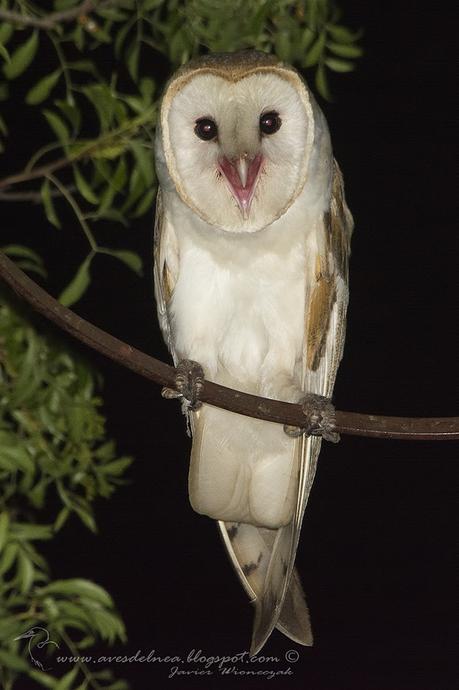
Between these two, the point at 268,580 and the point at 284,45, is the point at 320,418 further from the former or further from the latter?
the point at 284,45

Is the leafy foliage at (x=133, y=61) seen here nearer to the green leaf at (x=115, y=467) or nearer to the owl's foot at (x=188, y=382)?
the owl's foot at (x=188, y=382)

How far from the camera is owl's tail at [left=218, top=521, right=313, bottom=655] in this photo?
173 centimetres

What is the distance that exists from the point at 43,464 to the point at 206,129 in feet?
2.18

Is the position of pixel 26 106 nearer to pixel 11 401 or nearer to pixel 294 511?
pixel 11 401

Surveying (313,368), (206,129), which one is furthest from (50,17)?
(313,368)

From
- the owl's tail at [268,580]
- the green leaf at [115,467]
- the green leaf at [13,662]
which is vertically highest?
the green leaf at [115,467]

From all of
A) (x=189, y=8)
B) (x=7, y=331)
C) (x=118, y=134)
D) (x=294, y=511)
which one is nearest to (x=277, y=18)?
(x=189, y=8)

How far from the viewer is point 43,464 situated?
1.81m

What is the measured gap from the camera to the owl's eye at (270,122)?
165cm

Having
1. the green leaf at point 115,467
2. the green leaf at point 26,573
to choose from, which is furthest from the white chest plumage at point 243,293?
the green leaf at point 26,573

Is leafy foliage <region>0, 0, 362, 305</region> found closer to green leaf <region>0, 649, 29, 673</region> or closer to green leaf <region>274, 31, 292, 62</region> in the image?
green leaf <region>274, 31, 292, 62</region>

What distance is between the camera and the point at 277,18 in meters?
1.85

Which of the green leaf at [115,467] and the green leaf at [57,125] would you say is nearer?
the green leaf at [57,125]

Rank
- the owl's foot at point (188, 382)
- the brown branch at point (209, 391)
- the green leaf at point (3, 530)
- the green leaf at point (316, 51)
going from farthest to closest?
the green leaf at point (316, 51) < the owl's foot at point (188, 382) < the green leaf at point (3, 530) < the brown branch at point (209, 391)
